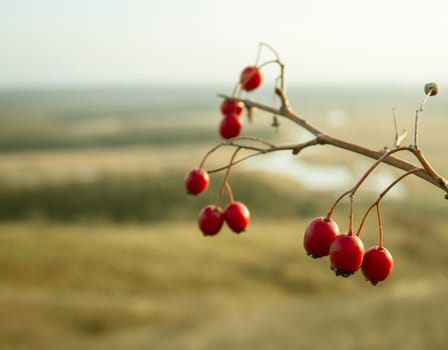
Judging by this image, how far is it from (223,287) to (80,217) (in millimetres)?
22927

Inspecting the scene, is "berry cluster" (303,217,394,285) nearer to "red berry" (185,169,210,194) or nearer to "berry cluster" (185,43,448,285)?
"berry cluster" (185,43,448,285)

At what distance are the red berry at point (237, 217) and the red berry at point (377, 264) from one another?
866 mm

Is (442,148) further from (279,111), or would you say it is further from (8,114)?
(8,114)

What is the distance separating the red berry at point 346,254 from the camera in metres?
1.96

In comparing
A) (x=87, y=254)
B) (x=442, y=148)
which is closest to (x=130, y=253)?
(x=87, y=254)

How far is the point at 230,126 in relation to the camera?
3.30 meters

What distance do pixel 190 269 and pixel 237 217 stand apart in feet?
120

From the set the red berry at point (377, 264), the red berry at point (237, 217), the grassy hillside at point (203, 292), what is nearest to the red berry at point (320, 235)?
the red berry at point (377, 264)

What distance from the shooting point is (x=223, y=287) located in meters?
36.4

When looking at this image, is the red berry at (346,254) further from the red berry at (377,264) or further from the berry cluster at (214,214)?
the berry cluster at (214,214)

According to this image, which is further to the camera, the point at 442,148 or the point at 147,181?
the point at 442,148

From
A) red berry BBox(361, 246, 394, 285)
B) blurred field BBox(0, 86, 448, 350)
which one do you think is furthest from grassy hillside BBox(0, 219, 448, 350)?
red berry BBox(361, 246, 394, 285)

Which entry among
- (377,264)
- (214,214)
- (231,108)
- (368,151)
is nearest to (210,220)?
(214,214)

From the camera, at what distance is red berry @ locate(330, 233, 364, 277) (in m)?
1.96
